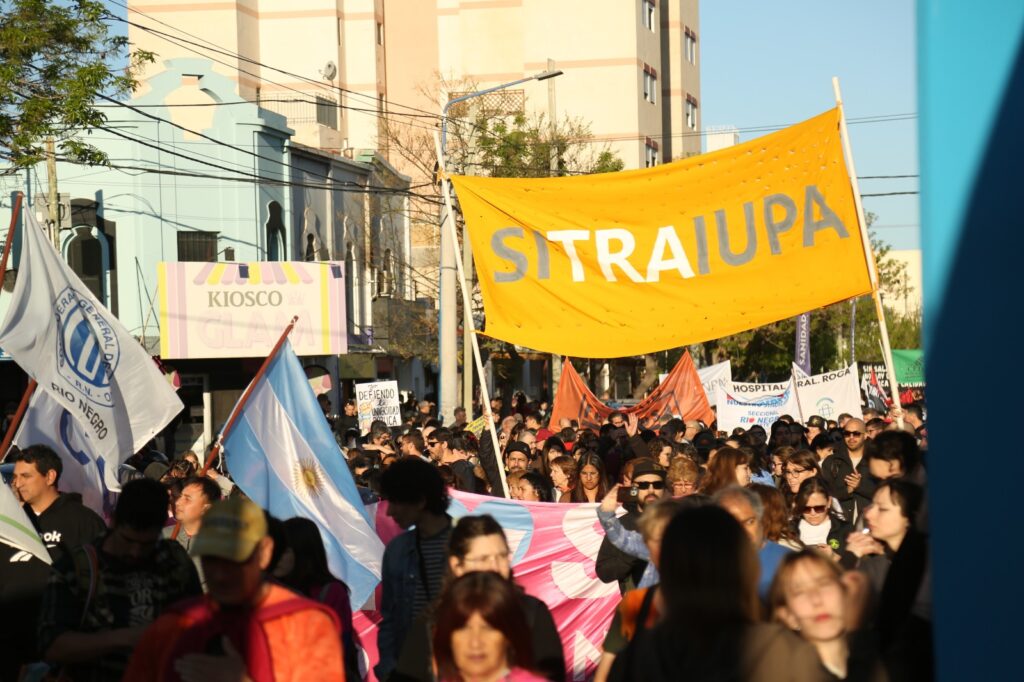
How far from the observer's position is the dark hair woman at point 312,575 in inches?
222

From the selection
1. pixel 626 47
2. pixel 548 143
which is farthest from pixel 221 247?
pixel 626 47

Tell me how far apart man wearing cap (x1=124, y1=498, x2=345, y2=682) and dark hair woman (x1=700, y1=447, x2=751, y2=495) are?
327cm

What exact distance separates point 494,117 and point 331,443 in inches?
1316

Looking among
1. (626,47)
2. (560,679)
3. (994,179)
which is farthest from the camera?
(626,47)

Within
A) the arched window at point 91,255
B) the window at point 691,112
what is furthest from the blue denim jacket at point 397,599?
the window at point 691,112

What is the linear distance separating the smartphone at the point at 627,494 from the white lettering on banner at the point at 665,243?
1.74 metres

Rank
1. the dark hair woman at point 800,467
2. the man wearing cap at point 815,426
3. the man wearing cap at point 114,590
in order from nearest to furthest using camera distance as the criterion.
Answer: the man wearing cap at point 114,590 → the dark hair woman at point 800,467 → the man wearing cap at point 815,426

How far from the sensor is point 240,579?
4.02 metres

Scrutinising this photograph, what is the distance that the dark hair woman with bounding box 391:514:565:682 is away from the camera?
4719 mm

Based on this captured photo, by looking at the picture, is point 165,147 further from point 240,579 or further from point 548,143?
point 240,579

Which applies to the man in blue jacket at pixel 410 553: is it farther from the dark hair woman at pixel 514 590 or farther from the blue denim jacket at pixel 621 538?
the blue denim jacket at pixel 621 538

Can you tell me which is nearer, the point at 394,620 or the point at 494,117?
the point at 394,620

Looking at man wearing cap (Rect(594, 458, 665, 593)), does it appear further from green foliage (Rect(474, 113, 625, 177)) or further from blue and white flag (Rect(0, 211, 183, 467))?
green foliage (Rect(474, 113, 625, 177))

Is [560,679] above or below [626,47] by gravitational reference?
below
